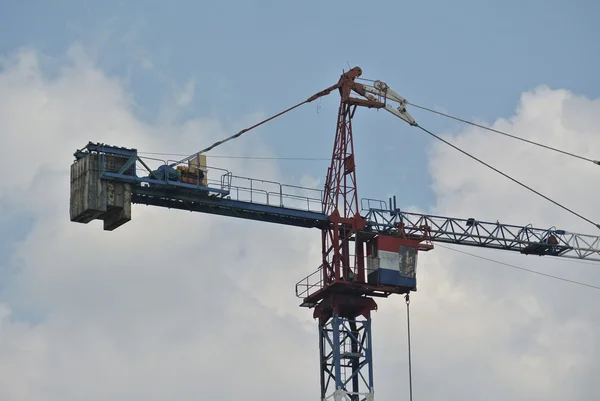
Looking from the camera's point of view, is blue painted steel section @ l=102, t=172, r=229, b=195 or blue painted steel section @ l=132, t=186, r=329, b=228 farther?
blue painted steel section @ l=132, t=186, r=329, b=228

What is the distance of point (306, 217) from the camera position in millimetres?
110562

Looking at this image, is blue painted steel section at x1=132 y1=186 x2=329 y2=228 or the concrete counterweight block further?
blue painted steel section at x1=132 y1=186 x2=329 y2=228

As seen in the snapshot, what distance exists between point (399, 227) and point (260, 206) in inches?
486

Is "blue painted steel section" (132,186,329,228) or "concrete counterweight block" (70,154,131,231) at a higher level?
"blue painted steel section" (132,186,329,228)

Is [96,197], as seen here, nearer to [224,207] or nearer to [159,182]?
[159,182]

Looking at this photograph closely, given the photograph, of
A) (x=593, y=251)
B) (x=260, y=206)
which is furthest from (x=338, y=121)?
(x=593, y=251)

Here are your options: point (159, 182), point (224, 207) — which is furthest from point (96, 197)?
point (224, 207)

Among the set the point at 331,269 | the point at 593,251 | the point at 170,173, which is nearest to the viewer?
the point at 170,173

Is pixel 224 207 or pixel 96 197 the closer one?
pixel 96 197

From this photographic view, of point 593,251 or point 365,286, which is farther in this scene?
point 593,251

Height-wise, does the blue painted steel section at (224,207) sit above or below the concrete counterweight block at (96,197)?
above

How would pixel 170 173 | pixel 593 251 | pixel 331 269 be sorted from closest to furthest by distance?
pixel 170 173, pixel 331 269, pixel 593 251

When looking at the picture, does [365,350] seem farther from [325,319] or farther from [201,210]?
[201,210]

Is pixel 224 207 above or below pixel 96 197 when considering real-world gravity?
above
